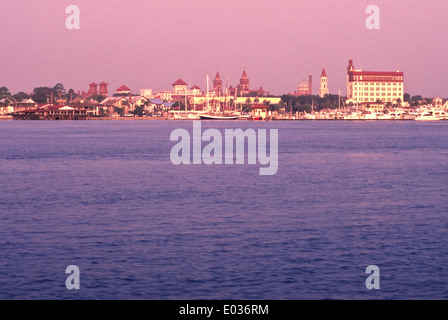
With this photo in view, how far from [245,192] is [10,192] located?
11.7 meters

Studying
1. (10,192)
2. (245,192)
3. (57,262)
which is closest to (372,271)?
(57,262)

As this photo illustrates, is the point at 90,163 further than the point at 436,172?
Yes

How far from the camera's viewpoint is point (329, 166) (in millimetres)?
50906

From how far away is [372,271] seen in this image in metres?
18.4

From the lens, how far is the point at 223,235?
A: 74.6ft

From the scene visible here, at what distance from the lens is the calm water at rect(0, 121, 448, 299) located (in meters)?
17.2

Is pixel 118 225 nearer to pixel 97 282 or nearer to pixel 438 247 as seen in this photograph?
pixel 97 282

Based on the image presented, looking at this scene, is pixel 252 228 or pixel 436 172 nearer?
pixel 252 228

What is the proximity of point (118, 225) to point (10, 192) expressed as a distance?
11.9 metres

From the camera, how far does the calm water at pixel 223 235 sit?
17.2 meters

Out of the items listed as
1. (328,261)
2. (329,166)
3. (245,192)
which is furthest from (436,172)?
(328,261)
